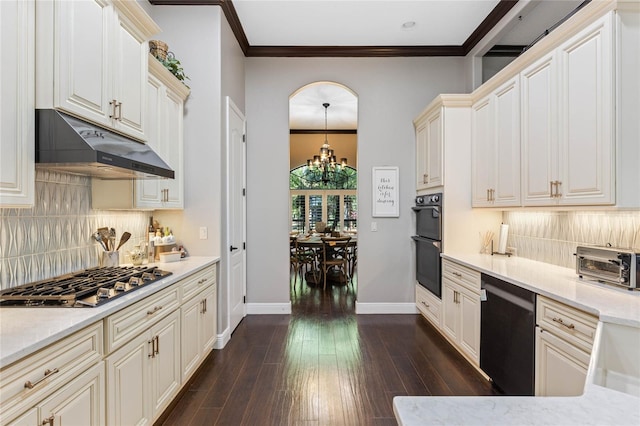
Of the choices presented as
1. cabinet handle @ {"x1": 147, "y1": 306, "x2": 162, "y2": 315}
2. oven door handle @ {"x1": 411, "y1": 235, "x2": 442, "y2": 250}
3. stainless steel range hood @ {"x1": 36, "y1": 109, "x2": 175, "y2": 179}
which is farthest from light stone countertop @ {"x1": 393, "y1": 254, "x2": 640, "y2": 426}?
oven door handle @ {"x1": 411, "y1": 235, "x2": 442, "y2": 250}

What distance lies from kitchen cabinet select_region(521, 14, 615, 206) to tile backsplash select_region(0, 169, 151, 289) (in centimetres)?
332

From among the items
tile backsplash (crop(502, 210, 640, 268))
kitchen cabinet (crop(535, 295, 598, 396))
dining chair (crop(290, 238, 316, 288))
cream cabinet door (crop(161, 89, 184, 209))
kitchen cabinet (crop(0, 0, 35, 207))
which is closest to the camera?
kitchen cabinet (crop(0, 0, 35, 207))

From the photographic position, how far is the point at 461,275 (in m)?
2.96

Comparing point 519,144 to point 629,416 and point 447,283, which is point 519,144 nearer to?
point 447,283

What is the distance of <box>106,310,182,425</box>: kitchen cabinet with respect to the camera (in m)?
1.56

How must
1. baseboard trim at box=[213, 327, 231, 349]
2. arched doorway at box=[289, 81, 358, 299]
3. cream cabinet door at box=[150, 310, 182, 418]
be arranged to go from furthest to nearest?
arched doorway at box=[289, 81, 358, 299] → baseboard trim at box=[213, 327, 231, 349] → cream cabinet door at box=[150, 310, 182, 418]

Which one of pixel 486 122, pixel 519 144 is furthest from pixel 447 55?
pixel 519 144

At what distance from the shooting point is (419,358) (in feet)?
9.79

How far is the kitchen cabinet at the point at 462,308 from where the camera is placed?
2674mm

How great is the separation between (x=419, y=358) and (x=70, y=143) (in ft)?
10.2

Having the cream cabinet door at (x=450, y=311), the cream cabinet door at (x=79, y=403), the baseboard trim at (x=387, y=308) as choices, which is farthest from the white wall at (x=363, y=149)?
the cream cabinet door at (x=79, y=403)

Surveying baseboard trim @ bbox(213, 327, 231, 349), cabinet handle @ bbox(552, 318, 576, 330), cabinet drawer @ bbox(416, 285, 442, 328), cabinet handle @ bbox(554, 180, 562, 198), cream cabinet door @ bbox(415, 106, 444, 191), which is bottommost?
baseboard trim @ bbox(213, 327, 231, 349)

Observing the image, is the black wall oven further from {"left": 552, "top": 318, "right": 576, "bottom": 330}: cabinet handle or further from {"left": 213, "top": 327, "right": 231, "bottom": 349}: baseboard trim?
{"left": 213, "top": 327, "right": 231, "bottom": 349}: baseboard trim

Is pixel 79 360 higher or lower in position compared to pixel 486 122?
lower
